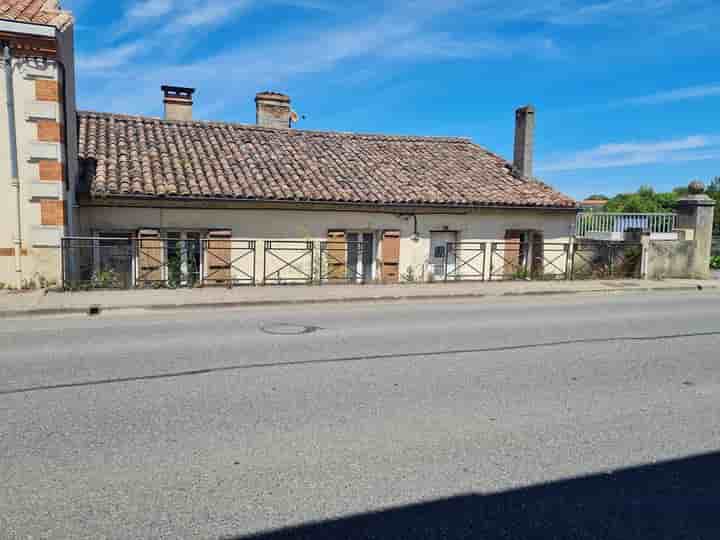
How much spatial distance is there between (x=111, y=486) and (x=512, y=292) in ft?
39.4

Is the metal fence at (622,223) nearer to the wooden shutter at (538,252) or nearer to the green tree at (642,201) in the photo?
the wooden shutter at (538,252)

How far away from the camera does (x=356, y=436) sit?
4273 mm

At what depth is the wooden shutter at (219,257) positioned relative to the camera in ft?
50.4

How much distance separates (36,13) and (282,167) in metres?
7.78

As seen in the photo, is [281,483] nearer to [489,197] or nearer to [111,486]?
[111,486]

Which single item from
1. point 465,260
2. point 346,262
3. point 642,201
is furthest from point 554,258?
point 642,201

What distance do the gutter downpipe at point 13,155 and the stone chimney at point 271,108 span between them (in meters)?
11.2

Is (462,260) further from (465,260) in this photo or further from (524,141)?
(524,141)

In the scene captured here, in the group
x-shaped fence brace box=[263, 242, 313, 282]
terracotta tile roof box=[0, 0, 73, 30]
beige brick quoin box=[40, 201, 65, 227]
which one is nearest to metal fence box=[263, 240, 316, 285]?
x-shaped fence brace box=[263, 242, 313, 282]

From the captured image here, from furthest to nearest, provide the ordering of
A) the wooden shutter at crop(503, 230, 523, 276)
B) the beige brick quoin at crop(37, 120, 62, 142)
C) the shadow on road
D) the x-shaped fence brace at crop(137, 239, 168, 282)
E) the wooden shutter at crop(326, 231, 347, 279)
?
the wooden shutter at crop(503, 230, 523, 276) → the wooden shutter at crop(326, 231, 347, 279) → the x-shaped fence brace at crop(137, 239, 168, 282) → the beige brick quoin at crop(37, 120, 62, 142) → the shadow on road

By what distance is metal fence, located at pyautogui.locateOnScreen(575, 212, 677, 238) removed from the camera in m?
20.5

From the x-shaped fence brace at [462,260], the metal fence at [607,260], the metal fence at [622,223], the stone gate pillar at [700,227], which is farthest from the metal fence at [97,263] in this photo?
the stone gate pillar at [700,227]

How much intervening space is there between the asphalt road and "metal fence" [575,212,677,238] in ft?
46.2

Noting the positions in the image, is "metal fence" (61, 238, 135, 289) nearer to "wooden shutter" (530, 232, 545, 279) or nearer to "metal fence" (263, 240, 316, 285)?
"metal fence" (263, 240, 316, 285)
